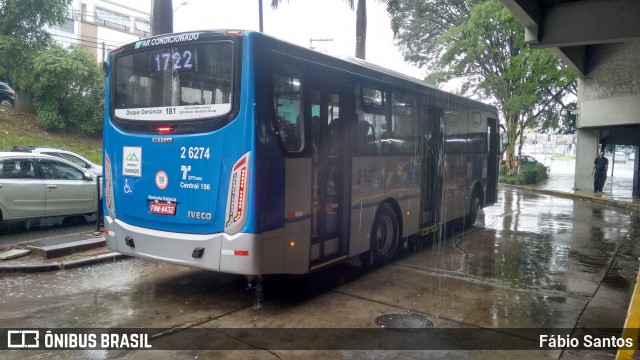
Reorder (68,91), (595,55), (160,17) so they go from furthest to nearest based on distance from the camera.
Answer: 1. (68,91)
2. (595,55)
3. (160,17)

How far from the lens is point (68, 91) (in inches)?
1017

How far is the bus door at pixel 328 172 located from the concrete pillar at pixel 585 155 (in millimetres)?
21167

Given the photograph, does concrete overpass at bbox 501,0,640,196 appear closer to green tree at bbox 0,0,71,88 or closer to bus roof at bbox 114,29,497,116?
bus roof at bbox 114,29,497,116

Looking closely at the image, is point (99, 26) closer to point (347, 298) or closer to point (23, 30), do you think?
point (23, 30)

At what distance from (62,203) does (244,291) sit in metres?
6.06

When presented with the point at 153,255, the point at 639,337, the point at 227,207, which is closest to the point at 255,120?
the point at 227,207

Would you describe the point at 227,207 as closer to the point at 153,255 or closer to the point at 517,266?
the point at 153,255

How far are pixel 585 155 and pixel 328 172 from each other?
2183 centimetres

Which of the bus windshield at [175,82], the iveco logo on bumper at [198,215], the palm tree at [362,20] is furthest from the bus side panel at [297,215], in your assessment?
the palm tree at [362,20]

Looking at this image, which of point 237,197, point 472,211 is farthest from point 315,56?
point 472,211

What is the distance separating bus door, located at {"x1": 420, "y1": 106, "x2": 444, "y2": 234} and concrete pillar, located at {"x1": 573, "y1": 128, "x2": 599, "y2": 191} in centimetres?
1707

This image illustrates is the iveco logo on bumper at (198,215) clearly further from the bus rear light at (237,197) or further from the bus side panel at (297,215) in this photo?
the bus side panel at (297,215)

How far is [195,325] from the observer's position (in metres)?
5.69

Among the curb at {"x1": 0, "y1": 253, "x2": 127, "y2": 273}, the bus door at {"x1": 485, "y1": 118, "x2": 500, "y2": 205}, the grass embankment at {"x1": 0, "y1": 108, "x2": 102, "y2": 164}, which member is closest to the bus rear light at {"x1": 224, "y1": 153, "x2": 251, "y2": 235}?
the curb at {"x1": 0, "y1": 253, "x2": 127, "y2": 273}
